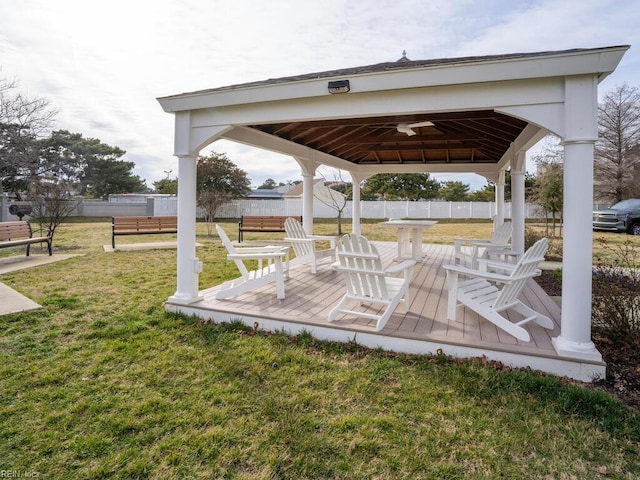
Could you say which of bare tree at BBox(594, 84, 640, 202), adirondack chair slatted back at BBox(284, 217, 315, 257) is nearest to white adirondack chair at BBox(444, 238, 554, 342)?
adirondack chair slatted back at BBox(284, 217, 315, 257)

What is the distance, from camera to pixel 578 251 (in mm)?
3020

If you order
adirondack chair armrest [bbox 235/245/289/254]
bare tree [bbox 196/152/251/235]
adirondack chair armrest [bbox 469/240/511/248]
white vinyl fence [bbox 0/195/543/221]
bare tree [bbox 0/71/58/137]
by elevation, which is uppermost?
bare tree [bbox 0/71/58/137]

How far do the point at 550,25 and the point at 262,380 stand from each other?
728cm

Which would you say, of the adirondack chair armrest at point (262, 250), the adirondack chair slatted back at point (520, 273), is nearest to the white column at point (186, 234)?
the adirondack chair armrest at point (262, 250)

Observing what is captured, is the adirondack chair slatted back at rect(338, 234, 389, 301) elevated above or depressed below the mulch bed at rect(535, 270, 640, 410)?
above

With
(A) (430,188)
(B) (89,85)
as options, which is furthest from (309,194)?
(A) (430,188)

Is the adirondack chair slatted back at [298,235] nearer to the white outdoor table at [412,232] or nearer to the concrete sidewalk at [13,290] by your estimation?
the white outdoor table at [412,232]

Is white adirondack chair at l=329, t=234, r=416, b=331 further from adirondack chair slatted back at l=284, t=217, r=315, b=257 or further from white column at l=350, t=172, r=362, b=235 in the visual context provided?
white column at l=350, t=172, r=362, b=235

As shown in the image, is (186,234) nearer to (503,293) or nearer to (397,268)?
(397,268)

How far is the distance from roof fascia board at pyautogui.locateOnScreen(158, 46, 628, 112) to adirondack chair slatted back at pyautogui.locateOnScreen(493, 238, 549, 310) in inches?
59.4

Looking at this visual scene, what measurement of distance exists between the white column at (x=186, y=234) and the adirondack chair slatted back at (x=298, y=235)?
206 centimetres

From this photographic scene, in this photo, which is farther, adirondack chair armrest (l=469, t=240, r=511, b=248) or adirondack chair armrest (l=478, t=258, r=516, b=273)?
adirondack chair armrest (l=469, t=240, r=511, b=248)

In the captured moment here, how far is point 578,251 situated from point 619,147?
22.4 m

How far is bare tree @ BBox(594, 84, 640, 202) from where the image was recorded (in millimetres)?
19484
